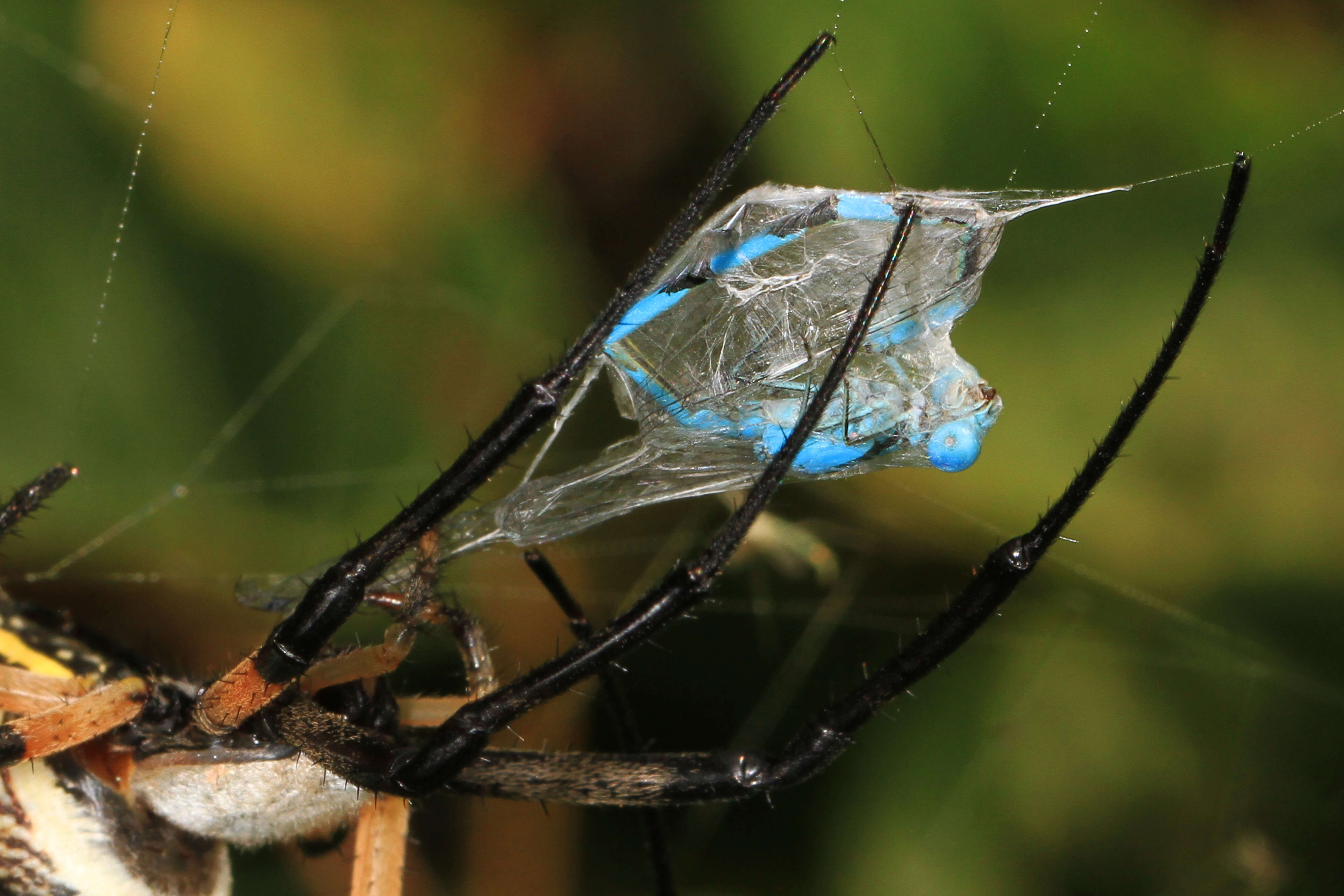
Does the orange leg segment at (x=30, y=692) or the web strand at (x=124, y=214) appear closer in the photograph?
the orange leg segment at (x=30, y=692)

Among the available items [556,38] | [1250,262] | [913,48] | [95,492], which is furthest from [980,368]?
[95,492]

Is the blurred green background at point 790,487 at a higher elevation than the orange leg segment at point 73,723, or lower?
higher

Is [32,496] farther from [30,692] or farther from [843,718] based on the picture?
[843,718]

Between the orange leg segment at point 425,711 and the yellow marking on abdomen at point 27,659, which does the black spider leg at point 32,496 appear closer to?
the yellow marking on abdomen at point 27,659

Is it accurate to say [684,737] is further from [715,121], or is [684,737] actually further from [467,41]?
[467,41]

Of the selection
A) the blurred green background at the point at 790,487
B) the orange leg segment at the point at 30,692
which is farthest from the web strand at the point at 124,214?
the orange leg segment at the point at 30,692

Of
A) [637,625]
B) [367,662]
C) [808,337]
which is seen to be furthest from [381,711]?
[808,337]
